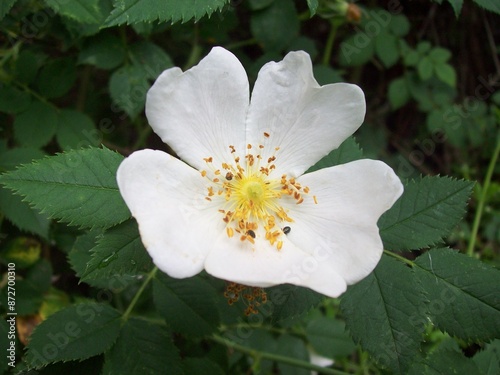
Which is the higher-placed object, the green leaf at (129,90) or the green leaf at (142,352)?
the green leaf at (129,90)

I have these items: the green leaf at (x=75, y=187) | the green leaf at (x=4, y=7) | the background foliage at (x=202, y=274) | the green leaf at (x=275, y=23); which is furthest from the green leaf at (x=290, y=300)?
the green leaf at (x=275, y=23)

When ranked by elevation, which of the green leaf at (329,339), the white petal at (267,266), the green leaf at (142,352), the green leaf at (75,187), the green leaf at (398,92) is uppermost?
the green leaf at (75,187)

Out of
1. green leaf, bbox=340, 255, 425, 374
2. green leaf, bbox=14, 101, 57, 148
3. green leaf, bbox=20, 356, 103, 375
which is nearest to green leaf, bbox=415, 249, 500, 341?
green leaf, bbox=340, 255, 425, 374

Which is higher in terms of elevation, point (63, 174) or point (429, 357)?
point (63, 174)

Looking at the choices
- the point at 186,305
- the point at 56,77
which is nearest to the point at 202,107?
the point at 186,305

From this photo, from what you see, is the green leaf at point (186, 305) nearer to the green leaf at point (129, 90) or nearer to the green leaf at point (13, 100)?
the green leaf at point (129, 90)

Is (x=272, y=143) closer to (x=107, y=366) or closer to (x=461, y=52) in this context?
(x=107, y=366)

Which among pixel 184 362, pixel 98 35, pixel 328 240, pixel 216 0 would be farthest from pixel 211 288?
pixel 98 35
